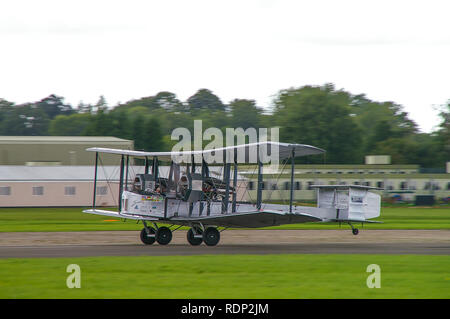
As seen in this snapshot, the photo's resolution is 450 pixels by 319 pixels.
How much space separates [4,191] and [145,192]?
120ft

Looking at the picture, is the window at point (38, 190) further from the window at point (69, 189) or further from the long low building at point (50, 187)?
the window at point (69, 189)

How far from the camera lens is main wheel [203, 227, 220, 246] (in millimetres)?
21000

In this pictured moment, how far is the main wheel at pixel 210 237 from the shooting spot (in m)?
21.0

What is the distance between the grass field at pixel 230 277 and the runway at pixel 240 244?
6.13 ft

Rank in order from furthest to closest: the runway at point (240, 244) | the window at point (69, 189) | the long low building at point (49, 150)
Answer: the long low building at point (49, 150)
the window at point (69, 189)
the runway at point (240, 244)

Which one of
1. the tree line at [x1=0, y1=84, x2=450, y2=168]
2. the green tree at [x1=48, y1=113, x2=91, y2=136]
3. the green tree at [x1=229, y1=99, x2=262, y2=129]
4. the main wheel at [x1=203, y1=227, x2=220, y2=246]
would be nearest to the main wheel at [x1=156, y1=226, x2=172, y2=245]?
the main wheel at [x1=203, y1=227, x2=220, y2=246]

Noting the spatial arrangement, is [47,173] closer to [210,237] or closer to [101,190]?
[101,190]

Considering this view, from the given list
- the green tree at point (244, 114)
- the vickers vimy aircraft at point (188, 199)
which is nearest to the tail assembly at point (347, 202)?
the vickers vimy aircraft at point (188, 199)

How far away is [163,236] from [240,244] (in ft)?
9.09

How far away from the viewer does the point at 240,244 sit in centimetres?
2234

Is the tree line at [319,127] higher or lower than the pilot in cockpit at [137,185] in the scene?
higher

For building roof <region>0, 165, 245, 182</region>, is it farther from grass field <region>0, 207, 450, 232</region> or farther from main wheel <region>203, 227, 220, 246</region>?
main wheel <region>203, 227, 220, 246</region>
